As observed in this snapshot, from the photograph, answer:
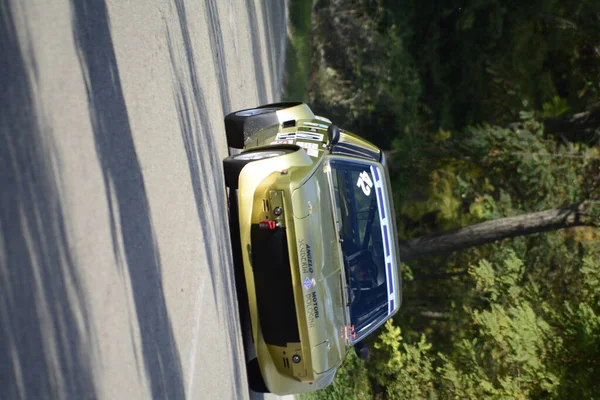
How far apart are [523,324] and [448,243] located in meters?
3.86

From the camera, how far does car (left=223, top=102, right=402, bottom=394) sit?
5.70 m

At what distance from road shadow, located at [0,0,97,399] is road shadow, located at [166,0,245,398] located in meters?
2.46

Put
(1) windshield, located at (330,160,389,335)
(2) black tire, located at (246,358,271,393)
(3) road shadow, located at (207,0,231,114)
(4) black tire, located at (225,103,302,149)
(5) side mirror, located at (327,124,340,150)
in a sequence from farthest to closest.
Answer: (3) road shadow, located at (207,0,231,114), (4) black tire, located at (225,103,302,149), (5) side mirror, located at (327,124,340,150), (1) windshield, located at (330,160,389,335), (2) black tire, located at (246,358,271,393)

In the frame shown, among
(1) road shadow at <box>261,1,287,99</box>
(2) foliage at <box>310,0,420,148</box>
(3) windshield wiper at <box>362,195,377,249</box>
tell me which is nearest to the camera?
(3) windshield wiper at <box>362,195,377,249</box>

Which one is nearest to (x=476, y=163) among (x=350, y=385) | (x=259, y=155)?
(x=350, y=385)

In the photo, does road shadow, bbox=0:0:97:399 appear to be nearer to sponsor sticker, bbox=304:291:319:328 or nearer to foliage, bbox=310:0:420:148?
sponsor sticker, bbox=304:291:319:328

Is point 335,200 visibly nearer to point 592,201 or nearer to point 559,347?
point 559,347

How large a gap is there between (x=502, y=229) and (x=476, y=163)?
4.65 feet

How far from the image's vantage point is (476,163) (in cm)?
1316

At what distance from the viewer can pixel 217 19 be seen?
8.29 meters

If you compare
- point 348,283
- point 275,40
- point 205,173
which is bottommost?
point 348,283

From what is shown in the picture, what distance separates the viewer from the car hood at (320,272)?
5664mm

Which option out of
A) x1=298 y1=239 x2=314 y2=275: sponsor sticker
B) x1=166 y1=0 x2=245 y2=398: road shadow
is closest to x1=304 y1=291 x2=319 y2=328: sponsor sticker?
x1=298 y1=239 x2=314 y2=275: sponsor sticker

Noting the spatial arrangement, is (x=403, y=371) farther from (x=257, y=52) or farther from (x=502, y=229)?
(x=257, y=52)
